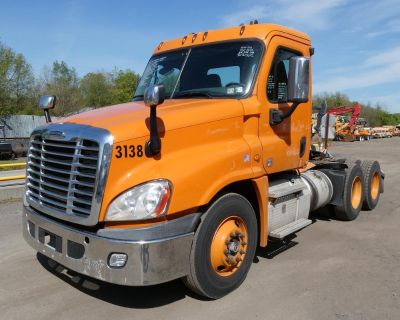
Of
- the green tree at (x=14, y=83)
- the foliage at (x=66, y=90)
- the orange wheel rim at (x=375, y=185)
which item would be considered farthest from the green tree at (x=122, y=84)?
the orange wheel rim at (x=375, y=185)

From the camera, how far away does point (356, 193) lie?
7855 millimetres

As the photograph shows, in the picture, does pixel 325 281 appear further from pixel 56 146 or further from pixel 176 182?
pixel 56 146

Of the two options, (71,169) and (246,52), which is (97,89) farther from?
(71,169)

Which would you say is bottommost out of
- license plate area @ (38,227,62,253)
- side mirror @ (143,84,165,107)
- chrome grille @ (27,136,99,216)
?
license plate area @ (38,227,62,253)

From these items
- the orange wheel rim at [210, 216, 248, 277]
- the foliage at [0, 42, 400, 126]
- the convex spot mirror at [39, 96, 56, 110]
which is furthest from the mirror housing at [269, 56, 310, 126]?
the foliage at [0, 42, 400, 126]

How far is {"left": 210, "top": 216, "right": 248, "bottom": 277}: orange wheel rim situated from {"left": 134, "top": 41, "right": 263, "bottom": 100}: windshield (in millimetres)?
1424

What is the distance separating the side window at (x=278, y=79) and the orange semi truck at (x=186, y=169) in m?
0.02

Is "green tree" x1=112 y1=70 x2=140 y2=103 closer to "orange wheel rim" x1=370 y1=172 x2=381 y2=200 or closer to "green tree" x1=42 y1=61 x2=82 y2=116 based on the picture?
"green tree" x1=42 y1=61 x2=82 y2=116

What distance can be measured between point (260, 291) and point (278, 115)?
197 cm

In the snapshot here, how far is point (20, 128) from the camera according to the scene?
40.6 metres

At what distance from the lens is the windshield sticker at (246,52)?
5.01m

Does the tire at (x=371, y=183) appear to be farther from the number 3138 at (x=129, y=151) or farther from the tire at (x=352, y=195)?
the number 3138 at (x=129, y=151)

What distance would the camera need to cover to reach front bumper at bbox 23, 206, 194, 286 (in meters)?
3.63

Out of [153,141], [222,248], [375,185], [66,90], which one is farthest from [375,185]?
[66,90]
